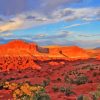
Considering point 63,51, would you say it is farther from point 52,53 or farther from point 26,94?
point 26,94

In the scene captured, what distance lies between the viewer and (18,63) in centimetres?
7406

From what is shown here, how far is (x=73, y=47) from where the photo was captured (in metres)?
155

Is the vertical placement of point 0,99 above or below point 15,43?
below

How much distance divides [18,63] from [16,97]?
191 ft

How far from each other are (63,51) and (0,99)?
130 metres

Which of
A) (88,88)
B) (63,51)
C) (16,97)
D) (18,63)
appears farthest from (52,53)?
(16,97)

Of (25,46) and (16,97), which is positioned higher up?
(25,46)

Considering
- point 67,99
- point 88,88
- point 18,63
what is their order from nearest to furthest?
point 67,99 → point 88,88 → point 18,63

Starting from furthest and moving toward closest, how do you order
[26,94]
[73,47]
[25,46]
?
[73,47]
[25,46]
[26,94]

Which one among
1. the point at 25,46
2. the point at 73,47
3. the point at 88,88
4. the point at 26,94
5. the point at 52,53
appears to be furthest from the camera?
the point at 73,47

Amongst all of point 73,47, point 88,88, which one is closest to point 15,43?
point 73,47

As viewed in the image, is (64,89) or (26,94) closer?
(26,94)

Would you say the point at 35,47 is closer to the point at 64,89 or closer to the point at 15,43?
the point at 15,43

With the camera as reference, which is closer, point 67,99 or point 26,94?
point 26,94
